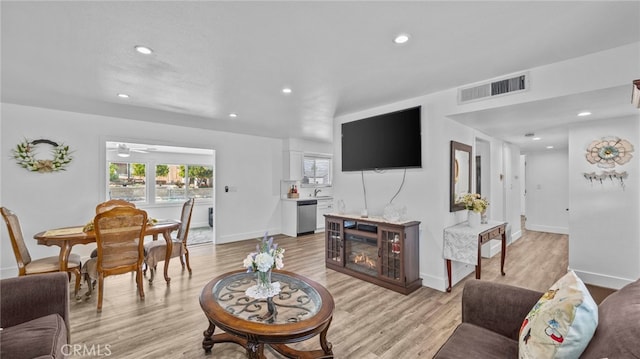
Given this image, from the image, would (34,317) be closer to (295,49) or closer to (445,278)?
(295,49)

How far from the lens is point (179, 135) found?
5.06m

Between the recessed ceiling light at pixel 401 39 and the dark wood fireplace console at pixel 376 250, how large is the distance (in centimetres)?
200

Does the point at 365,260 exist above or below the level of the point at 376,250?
below

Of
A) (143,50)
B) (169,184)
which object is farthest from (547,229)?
(169,184)

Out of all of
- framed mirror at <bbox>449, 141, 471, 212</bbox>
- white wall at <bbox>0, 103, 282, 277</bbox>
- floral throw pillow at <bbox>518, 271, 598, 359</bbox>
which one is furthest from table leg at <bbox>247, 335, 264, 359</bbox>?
white wall at <bbox>0, 103, 282, 277</bbox>

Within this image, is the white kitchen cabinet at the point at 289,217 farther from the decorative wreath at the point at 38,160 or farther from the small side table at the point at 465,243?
the decorative wreath at the point at 38,160

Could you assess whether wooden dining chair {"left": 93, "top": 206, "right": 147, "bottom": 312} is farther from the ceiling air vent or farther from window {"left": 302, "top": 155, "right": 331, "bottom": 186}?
window {"left": 302, "top": 155, "right": 331, "bottom": 186}

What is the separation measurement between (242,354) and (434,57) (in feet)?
9.59

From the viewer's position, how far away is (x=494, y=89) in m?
2.76

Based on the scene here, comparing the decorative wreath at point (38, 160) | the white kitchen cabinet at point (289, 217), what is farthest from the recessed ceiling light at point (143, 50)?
the white kitchen cabinet at point (289, 217)

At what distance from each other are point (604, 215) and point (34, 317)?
5885 millimetres

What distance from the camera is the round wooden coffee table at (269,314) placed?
59.9 inches

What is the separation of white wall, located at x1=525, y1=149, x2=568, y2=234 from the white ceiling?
13.3ft

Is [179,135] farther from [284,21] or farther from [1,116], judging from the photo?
[284,21]
